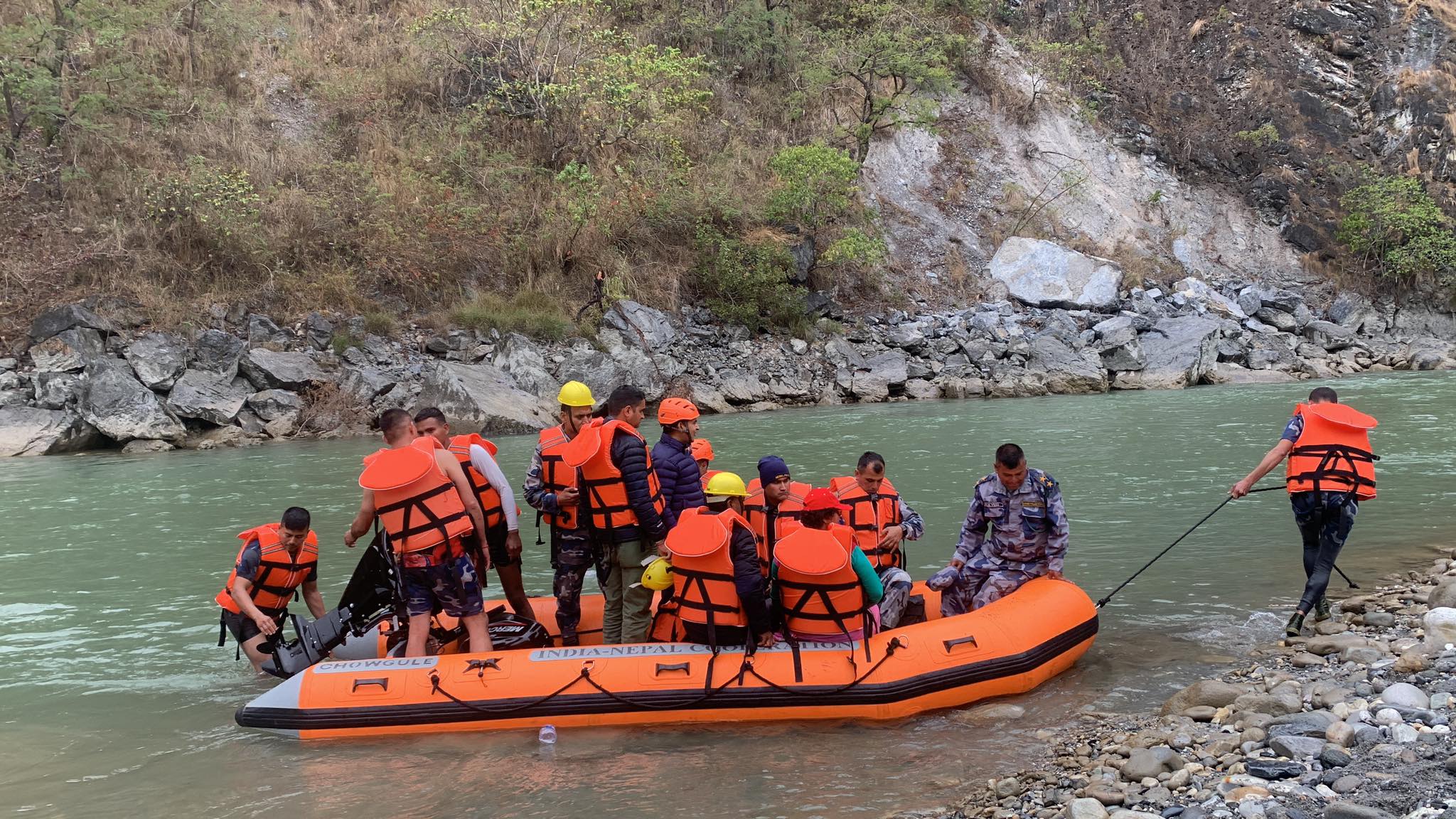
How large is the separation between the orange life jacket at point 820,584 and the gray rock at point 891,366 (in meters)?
15.1

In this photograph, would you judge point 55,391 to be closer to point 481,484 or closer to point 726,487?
point 481,484

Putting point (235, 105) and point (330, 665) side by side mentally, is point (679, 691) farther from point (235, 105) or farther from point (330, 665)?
point (235, 105)

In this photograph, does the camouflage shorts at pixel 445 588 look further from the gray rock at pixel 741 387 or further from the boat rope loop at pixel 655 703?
the gray rock at pixel 741 387

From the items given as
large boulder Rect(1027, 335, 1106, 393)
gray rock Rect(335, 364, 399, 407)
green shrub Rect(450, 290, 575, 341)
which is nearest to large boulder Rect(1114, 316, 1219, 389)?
large boulder Rect(1027, 335, 1106, 393)

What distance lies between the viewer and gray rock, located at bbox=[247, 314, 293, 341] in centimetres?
1761

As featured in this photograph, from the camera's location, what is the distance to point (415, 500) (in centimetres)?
509

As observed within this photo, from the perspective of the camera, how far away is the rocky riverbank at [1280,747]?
337 centimetres

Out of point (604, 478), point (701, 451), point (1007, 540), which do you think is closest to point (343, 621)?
point (604, 478)

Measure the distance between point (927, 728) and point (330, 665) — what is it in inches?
113

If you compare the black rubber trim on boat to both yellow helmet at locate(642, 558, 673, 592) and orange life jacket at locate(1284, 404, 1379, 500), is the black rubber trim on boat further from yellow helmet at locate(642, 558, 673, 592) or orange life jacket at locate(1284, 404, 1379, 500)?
orange life jacket at locate(1284, 404, 1379, 500)

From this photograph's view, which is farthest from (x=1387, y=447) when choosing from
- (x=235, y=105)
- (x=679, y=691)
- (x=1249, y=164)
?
(x=235, y=105)

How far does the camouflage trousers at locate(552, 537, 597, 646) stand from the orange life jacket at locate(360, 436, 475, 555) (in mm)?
683

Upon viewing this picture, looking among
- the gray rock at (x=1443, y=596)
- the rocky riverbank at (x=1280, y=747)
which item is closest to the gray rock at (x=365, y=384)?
the rocky riverbank at (x=1280, y=747)

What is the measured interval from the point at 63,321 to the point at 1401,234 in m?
28.3
